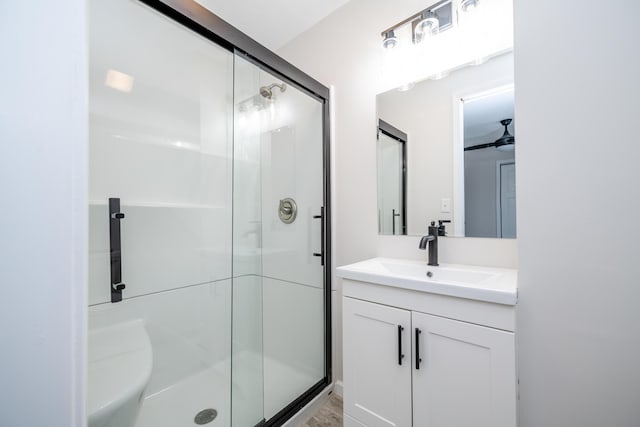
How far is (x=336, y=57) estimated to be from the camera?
181 cm

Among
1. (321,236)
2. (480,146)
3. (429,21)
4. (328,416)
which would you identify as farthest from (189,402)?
(429,21)

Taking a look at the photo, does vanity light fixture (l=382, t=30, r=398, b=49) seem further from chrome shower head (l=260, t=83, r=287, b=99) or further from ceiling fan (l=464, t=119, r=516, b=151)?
ceiling fan (l=464, t=119, r=516, b=151)

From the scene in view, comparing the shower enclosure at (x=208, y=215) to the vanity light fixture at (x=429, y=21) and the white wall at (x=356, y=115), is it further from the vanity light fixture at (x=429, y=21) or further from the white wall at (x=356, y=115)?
the vanity light fixture at (x=429, y=21)

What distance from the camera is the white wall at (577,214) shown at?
74 centimetres

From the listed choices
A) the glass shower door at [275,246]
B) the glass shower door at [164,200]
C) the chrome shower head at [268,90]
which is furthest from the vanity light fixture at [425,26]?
the glass shower door at [164,200]

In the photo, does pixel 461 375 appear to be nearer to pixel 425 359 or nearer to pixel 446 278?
A: pixel 425 359

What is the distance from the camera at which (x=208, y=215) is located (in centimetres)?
169

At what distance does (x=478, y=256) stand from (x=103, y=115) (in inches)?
78.5

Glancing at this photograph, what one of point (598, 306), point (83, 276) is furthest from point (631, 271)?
point (83, 276)

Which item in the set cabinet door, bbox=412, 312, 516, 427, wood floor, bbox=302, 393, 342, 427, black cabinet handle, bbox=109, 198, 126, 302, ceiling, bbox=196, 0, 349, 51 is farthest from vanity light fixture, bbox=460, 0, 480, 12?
wood floor, bbox=302, 393, 342, 427

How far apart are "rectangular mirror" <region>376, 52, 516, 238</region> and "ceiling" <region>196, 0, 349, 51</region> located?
2.68 feet

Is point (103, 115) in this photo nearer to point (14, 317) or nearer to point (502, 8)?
point (14, 317)

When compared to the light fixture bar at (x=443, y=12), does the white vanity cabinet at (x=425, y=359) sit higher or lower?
lower

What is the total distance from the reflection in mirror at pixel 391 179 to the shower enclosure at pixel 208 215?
1.23ft
